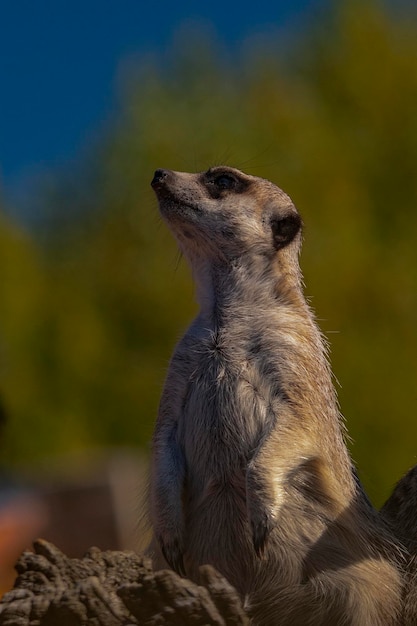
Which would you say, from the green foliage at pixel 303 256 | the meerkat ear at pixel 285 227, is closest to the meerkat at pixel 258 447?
the meerkat ear at pixel 285 227

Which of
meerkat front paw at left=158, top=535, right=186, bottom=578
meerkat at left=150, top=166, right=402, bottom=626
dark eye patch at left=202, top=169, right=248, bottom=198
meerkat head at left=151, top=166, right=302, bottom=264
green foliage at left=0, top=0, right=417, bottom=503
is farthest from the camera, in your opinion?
green foliage at left=0, top=0, right=417, bottom=503

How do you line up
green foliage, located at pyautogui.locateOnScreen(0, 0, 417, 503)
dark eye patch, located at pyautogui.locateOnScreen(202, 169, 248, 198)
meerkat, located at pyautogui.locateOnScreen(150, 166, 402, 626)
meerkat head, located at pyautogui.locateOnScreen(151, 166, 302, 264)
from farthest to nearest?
1. green foliage, located at pyautogui.locateOnScreen(0, 0, 417, 503)
2. dark eye patch, located at pyautogui.locateOnScreen(202, 169, 248, 198)
3. meerkat head, located at pyautogui.locateOnScreen(151, 166, 302, 264)
4. meerkat, located at pyautogui.locateOnScreen(150, 166, 402, 626)

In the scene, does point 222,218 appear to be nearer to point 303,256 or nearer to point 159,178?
point 159,178

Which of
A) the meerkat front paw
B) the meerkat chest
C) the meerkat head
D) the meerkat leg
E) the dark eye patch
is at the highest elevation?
the dark eye patch

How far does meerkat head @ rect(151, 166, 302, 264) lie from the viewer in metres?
5.04

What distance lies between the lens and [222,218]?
5078 mm

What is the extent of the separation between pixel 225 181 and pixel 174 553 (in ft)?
5.50

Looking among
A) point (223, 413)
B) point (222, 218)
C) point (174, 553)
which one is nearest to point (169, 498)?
point (174, 553)

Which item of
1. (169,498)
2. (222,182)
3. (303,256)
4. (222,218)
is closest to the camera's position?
(169,498)

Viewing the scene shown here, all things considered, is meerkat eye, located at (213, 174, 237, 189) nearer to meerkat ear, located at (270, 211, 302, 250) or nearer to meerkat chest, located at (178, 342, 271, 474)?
meerkat ear, located at (270, 211, 302, 250)

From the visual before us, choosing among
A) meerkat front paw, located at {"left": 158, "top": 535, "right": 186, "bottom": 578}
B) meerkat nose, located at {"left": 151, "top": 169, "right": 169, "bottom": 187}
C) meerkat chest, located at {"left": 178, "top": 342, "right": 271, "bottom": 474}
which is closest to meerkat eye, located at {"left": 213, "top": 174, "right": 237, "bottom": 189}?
meerkat nose, located at {"left": 151, "top": 169, "right": 169, "bottom": 187}

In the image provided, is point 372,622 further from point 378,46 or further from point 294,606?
point 378,46

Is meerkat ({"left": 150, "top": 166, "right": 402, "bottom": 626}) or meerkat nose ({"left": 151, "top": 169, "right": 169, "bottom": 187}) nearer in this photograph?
meerkat ({"left": 150, "top": 166, "right": 402, "bottom": 626})

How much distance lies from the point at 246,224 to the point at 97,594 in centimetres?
200
